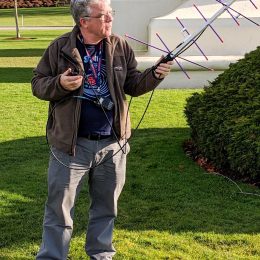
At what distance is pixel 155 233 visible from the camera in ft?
16.8

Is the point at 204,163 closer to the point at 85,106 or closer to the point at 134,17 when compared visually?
the point at 85,106

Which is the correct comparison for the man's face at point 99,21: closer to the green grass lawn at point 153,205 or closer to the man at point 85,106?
the man at point 85,106

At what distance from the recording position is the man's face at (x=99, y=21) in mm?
3797

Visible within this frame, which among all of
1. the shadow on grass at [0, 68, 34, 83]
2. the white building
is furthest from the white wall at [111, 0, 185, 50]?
the shadow on grass at [0, 68, 34, 83]

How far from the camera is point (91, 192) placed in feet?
14.0

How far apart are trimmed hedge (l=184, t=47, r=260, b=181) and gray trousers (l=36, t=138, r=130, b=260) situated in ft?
6.78

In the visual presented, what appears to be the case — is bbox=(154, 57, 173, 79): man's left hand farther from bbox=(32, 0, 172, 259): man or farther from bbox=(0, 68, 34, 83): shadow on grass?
bbox=(0, 68, 34, 83): shadow on grass

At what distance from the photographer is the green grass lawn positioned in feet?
15.8

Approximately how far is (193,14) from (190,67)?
3.62ft

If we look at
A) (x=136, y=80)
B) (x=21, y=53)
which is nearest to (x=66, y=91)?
(x=136, y=80)

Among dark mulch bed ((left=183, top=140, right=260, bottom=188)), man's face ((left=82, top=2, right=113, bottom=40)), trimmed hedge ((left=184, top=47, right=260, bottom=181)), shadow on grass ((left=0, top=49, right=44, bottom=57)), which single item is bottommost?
shadow on grass ((left=0, top=49, right=44, bottom=57))

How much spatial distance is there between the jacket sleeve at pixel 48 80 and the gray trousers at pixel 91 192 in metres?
0.36

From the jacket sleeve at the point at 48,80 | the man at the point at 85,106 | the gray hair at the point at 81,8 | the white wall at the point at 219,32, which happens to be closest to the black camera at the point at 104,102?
the man at the point at 85,106

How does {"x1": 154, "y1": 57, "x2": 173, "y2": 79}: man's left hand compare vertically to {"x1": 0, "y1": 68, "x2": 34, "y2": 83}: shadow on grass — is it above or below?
above
